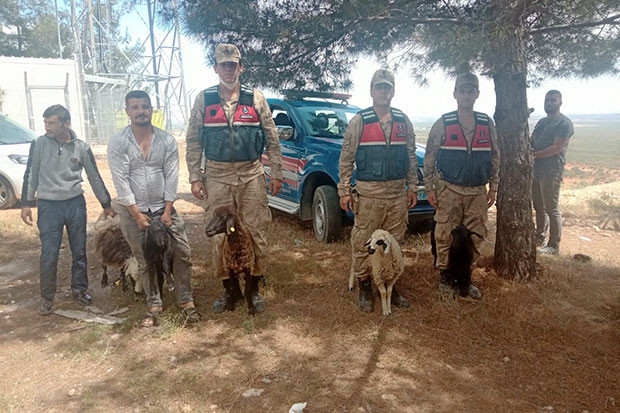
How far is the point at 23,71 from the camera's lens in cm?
1777

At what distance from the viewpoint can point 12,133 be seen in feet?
29.3

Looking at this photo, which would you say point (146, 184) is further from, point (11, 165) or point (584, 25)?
point (11, 165)

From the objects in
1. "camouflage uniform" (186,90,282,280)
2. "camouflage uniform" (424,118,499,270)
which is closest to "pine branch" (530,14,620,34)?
"camouflage uniform" (424,118,499,270)

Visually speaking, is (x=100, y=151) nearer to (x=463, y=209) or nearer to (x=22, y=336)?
(x=22, y=336)

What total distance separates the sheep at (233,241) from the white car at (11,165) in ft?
20.7

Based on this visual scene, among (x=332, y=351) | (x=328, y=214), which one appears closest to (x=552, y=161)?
(x=328, y=214)

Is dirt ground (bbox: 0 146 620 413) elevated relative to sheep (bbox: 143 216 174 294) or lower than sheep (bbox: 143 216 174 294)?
lower

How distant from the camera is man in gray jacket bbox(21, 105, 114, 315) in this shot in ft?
13.8

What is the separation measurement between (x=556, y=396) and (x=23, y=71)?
20.7 meters

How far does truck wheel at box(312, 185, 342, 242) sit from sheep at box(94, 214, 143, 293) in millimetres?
2587

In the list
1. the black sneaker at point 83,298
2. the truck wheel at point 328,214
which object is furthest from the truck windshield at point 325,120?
the black sneaker at point 83,298

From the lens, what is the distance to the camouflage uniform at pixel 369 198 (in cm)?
404

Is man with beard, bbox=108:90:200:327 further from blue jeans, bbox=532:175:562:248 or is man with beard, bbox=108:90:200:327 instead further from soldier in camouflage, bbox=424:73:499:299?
blue jeans, bbox=532:175:562:248

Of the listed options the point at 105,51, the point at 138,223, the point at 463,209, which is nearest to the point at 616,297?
the point at 463,209
